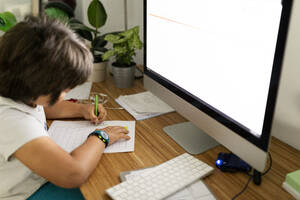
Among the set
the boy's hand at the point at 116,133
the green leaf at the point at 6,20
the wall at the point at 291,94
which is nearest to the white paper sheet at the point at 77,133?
the boy's hand at the point at 116,133

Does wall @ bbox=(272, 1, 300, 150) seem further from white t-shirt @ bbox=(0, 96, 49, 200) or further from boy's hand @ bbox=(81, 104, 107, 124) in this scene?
white t-shirt @ bbox=(0, 96, 49, 200)

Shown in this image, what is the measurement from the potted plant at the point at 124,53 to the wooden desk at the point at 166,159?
33 cm

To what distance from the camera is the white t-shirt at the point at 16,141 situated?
71cm

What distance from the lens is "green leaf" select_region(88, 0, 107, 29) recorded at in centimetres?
136

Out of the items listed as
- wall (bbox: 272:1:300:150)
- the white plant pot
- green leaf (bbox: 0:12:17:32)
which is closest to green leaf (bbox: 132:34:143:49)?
the white plant pot

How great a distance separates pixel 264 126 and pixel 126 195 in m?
0.35

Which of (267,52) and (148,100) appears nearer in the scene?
(267,52)

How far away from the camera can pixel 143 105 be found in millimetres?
1140

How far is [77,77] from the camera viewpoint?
0.77 metres

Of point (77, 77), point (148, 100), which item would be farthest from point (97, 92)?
point (77, 77)

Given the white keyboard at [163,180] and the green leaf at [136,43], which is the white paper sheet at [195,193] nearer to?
the white keyboard at [163,180]


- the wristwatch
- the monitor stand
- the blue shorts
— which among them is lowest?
the blue shorts

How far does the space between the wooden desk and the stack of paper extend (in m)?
0.04

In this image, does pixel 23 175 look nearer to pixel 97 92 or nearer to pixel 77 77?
pixel 77 77
